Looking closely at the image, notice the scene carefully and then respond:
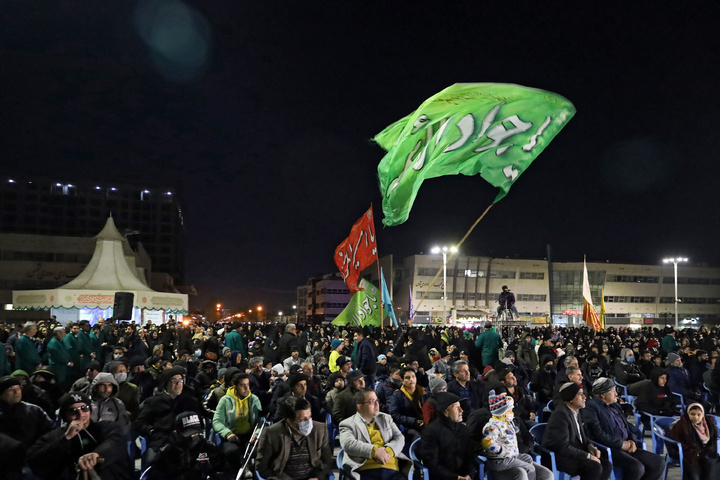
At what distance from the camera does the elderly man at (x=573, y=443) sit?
18.7ft

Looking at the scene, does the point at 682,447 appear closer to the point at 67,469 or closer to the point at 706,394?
the point at 67,469

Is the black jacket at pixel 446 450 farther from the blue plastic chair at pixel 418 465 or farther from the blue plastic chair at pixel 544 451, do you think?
the blue plastic chair at pixel 544 451

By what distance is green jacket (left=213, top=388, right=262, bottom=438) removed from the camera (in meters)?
6.38

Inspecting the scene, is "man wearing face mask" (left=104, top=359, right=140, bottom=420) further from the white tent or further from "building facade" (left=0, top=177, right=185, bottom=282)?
"building facade" (left=0, top=177, right=185, bottom=282)

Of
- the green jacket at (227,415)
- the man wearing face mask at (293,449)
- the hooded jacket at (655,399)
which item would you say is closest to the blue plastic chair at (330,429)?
the green jacket at (227,415)

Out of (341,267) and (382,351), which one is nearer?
(382,351)

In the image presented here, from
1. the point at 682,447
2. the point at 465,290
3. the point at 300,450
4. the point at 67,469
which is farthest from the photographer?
the point at 465,290

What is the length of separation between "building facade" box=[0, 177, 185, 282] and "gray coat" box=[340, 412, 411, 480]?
10928 cm

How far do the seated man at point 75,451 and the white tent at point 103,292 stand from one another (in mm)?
28349

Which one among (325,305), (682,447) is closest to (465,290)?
(325,305)

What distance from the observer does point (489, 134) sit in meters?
12.1

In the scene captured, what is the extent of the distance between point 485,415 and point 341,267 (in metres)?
13.8

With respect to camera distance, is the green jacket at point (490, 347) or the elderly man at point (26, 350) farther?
the green jacket at point (490, 347)

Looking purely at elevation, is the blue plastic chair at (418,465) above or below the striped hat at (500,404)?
below
